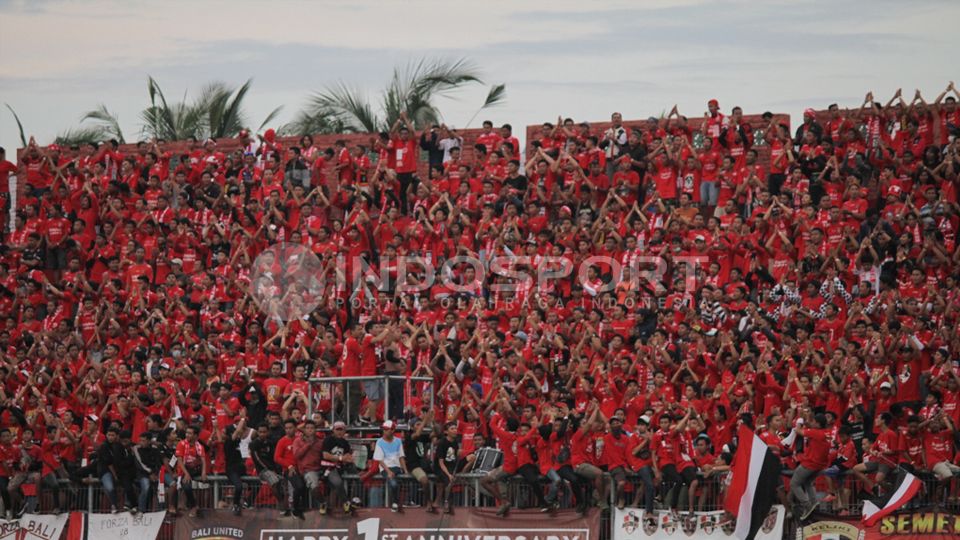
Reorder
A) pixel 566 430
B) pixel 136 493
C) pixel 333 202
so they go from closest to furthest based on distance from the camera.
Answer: pixel 566 430, pixel 136 493, pixel 333 202

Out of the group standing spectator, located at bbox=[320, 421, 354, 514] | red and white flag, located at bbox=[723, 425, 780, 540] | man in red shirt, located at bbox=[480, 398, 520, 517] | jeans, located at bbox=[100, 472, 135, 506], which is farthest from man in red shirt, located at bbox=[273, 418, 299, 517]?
red and white flag, located at bbox=[723, 425, 780, 540]

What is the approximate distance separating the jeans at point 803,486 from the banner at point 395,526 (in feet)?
8.87

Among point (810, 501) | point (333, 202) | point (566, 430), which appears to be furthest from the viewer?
point (333, 202)

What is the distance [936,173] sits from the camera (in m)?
27.5

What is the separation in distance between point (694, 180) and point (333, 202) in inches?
257

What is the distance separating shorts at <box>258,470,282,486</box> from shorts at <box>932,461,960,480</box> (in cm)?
900

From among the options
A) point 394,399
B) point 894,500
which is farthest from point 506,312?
point 894,500

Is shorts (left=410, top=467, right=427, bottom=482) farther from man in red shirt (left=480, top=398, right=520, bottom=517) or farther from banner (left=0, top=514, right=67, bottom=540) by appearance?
banner (left=0, top=514, right=67, bottom=540)

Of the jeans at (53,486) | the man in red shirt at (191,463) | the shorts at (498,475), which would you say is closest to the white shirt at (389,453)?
the shorts at (498,475)

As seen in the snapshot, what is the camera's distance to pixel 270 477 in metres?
24.8

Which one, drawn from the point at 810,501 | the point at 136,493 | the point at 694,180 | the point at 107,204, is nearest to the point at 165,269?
the point at 107,204

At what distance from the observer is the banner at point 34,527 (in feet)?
85.0

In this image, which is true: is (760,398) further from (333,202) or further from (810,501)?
(333,202)

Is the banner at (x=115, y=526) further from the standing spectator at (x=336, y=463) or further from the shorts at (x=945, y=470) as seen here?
the shorts at (x=945, y=470)
